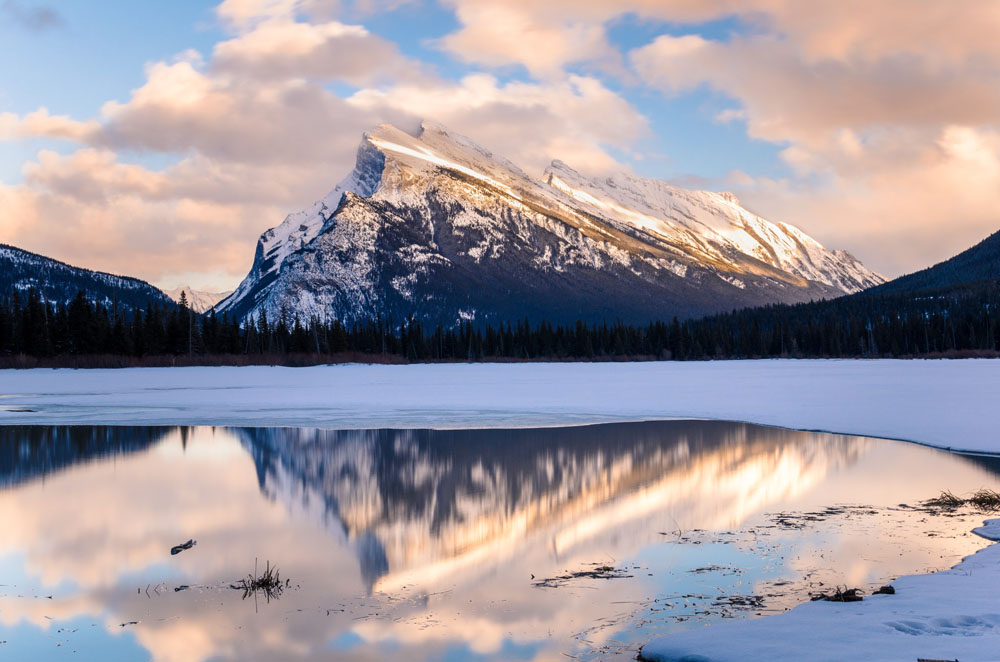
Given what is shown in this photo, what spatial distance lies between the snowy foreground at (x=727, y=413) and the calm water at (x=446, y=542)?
3.57 ft

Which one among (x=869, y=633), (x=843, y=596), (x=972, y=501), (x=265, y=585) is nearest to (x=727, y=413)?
(x=972, y=501)

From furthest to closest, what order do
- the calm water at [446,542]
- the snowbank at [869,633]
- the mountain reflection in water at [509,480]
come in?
the mountain reflection in water at [509,480], the calm water at [446,542], the snowbank at [869,633]

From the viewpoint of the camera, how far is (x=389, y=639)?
32.7 feet

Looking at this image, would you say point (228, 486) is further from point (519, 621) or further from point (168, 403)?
point (168, 403)

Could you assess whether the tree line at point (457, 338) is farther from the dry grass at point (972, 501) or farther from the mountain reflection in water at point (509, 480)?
the dry grass at point (972, 501)

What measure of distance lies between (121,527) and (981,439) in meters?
26.1

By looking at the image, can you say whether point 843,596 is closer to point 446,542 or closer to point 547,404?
point 446,542

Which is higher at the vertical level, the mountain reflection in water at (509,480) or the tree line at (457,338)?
the tree line at (457,338)

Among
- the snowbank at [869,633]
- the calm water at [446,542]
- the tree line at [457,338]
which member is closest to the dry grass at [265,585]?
the calm water at [446,542]

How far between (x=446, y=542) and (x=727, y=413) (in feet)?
88.0

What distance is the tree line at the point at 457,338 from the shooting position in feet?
338

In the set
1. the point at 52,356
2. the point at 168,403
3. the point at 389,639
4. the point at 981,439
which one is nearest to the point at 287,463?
the point at 389,639

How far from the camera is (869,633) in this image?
916cm

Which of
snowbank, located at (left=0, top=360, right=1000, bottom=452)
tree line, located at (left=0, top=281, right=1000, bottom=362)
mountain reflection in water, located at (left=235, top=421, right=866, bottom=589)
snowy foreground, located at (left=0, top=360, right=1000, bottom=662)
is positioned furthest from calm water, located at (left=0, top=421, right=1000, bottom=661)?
tree line, located at (left=0, top=281, right=1000, bottom=362)
